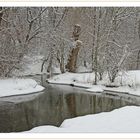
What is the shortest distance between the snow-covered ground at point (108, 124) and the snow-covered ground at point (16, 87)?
17.7 ft

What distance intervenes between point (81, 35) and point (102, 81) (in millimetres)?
3148

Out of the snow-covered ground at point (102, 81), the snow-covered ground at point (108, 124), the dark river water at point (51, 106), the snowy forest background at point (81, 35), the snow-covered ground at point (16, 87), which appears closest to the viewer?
the snow-covered ground at point (108, 124)

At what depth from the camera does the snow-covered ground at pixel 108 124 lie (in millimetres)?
6082

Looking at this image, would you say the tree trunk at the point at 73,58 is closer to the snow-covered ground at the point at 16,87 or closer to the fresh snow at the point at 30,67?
the fresh snow at the point at 30,67

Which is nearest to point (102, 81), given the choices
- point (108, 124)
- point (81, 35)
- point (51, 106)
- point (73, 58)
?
point (81, 35)

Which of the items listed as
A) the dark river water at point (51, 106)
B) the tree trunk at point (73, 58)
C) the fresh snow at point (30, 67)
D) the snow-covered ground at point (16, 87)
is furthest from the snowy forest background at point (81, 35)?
the dark river water at point (51, 106)

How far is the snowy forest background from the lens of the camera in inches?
559

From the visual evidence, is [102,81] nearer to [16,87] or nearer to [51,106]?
[16,87]

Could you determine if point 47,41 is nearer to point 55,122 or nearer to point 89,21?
point 89,21

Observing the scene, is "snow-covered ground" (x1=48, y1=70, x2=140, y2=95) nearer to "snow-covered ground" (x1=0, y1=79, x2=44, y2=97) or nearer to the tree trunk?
the tree trunk

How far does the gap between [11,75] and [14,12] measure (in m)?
2.62
